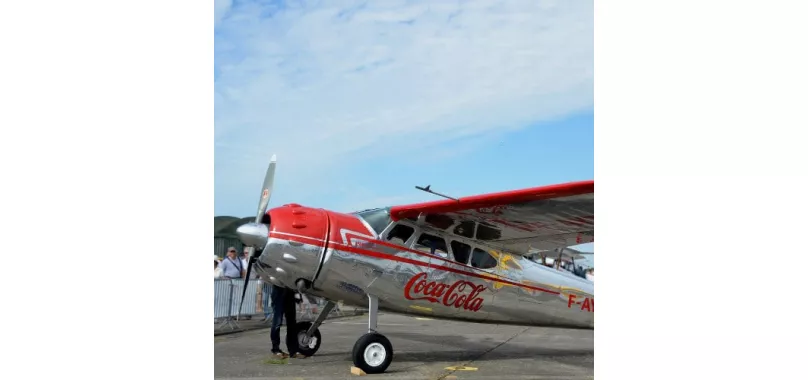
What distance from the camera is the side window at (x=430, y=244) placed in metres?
7.59

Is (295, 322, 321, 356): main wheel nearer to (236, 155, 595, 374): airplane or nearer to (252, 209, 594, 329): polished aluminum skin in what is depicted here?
(236, 155, 595, 374): airplane

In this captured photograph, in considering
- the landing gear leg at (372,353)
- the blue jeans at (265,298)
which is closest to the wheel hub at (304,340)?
the landing gear leg at (372,353)

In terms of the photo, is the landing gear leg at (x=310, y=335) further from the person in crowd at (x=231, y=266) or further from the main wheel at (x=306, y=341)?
the person in crowd at (x=231, y=266)

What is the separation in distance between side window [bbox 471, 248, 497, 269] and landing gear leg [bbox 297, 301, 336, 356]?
194cm

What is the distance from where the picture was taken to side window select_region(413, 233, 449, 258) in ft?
24.9

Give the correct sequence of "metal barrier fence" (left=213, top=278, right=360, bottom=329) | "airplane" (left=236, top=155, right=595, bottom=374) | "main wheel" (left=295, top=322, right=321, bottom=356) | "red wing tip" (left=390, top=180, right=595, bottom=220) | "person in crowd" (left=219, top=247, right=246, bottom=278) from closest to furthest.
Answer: "red wing tip" (left=390, top=180, right=595, bottom=220), "airplane" (left=236, top=155, right=595, bottom=374), "main wheel" (left=295, top=322, right=321, bottom=356), "metal barrier fence" (left=213, top=278, right=360, bottom=329), "person in crowd" (left=219, top=247, right=246, bottom=278)

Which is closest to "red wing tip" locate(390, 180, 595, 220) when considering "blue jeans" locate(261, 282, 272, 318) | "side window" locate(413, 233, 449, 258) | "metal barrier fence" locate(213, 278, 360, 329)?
"side window" locate(413, 233, 449, 258)

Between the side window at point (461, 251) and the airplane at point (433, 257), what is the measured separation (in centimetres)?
1

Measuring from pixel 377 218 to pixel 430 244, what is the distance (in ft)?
2.54

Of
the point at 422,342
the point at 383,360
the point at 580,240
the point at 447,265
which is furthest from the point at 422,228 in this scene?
the point at 422,342

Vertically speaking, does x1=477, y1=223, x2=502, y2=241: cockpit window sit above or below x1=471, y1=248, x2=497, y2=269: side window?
above
